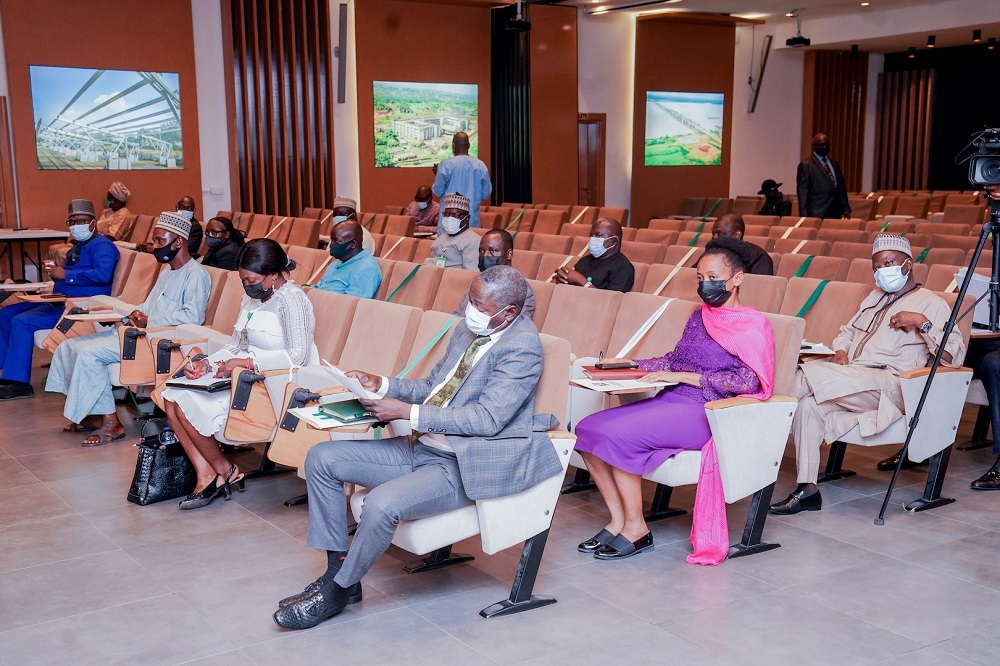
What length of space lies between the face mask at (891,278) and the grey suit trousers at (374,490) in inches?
95.8

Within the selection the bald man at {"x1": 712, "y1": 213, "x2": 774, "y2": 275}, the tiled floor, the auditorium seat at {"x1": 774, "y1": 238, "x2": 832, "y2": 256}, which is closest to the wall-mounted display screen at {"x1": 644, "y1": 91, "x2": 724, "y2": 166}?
the auditorium seat at {"x1": 774, "y1": 238, "x2": 832, "y2": 256}

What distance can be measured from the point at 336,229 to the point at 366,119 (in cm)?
982

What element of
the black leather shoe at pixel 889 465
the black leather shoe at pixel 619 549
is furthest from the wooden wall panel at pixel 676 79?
the black leather shoe at pixel 619 549

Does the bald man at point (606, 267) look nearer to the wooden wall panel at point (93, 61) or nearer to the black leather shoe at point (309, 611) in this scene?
the black leather shoe at point (309, 611)

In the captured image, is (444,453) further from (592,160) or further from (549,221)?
(592,160)

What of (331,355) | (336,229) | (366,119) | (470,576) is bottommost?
(470,576)

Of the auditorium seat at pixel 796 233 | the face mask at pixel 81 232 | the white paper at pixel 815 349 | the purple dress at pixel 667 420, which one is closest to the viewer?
the purple dress at pixel 667 420

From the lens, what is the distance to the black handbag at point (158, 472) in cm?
475

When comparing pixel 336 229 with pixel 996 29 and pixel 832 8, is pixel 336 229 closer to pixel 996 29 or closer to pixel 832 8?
pixel 832 8

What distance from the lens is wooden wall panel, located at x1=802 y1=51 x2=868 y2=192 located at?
20750 mm

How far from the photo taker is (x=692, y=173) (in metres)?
19.5

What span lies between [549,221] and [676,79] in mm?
7689

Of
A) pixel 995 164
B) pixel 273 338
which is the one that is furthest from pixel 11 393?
pixel 995 164

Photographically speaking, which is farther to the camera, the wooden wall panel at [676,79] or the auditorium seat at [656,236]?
the wooden wall panel at [676,79]
